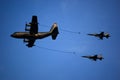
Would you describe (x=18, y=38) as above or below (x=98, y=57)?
above

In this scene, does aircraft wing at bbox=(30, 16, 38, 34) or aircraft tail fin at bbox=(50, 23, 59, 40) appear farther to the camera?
aircraft tail fin at bbox=(50, 23, 59, 40)

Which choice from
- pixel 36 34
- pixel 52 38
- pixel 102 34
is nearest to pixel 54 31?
pixel 52 38

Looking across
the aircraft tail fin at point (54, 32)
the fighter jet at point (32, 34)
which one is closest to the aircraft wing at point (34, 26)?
the fighter jet at point (32, 34)

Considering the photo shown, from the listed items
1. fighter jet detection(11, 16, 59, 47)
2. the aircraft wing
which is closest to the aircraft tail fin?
fighter jet detection(11, 16, 59, 47)

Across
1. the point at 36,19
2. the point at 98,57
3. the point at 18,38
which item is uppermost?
the point at 36,19

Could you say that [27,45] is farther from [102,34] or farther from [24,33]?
[102,34]

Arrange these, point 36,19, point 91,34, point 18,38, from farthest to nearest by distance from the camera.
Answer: point 91,34, point 18,38, point 36,19

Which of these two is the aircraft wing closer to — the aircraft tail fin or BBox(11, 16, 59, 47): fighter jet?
BBox(11, 16, 59, 47): fighter jet

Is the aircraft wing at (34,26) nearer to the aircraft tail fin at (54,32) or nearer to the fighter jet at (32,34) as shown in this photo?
the fighter jet at (32,34)

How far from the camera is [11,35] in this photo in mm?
55938

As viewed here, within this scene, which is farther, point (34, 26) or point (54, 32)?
point (54, 32)

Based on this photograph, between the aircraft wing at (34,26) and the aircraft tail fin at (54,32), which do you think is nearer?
the aircraft wing at (34,26)

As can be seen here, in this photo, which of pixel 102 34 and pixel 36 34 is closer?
pixel 36 34

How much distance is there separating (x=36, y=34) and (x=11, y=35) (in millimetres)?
6775
